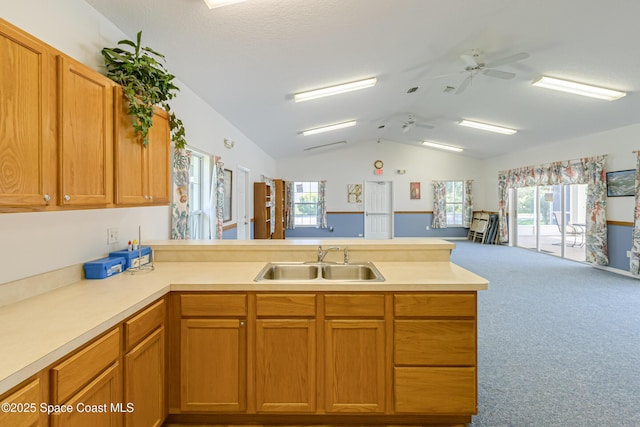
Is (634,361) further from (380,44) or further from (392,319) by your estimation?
(380,44)

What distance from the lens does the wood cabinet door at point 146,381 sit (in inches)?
58.5

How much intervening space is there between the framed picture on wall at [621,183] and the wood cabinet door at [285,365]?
239 inches

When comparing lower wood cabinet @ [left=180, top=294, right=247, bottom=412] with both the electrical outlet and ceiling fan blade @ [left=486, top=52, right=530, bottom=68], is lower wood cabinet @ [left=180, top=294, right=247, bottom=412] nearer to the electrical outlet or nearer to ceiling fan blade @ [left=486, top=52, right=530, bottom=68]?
the electrical outlet

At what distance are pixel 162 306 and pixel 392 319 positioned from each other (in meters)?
1.28

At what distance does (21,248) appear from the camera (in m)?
1.57

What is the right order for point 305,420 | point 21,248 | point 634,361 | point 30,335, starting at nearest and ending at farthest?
point 30,335
point 21,248
point 305,420
point 634,361

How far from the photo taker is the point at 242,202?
572 centimetres

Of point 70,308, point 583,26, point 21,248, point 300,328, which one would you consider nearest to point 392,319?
point 300,328

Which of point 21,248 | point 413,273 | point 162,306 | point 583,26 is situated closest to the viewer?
point 21,248

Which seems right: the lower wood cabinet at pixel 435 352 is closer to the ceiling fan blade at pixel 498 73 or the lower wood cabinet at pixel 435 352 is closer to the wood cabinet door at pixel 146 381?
the wood cabinet door at pixel 146 381

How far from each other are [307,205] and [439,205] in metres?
3.87

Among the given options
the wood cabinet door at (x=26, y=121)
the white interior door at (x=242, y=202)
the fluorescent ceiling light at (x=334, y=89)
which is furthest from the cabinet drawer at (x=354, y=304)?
the white interior door at (x=242, y=202)

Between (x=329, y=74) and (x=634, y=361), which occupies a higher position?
(x=329, y=74)

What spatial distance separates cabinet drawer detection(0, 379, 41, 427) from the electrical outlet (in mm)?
1326
